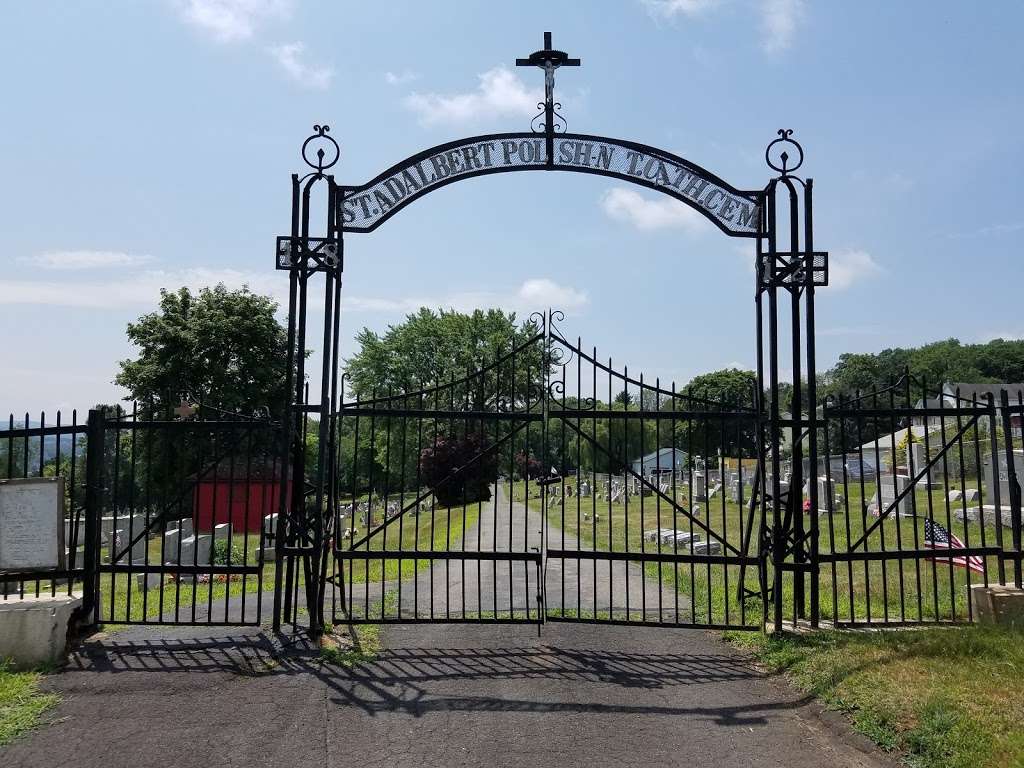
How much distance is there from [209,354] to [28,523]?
86.5 feet

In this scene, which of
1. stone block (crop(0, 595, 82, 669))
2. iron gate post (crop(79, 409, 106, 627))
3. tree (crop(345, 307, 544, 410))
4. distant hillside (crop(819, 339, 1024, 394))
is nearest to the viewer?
stone block (crop(0, 595, 82, 669))

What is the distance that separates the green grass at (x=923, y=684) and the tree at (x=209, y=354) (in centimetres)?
2732

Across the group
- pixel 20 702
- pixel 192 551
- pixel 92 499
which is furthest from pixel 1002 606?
pixel 192 551

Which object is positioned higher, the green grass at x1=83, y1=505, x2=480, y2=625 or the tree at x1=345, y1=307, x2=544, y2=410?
the tree at x1=345, y1=307, x2=544, y2=410

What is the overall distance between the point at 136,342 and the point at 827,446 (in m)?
31.6

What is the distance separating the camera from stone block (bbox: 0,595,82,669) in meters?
5.89

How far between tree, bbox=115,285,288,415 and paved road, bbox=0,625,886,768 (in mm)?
25579

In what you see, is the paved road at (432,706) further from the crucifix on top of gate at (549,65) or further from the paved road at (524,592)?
the crucifix on top of gate at (549,65)

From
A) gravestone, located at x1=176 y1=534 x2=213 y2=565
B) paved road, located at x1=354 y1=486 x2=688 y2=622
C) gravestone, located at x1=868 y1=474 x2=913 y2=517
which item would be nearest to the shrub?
paved road, located at x1=354 y1=486 x2=688 y2=622

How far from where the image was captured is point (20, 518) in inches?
249

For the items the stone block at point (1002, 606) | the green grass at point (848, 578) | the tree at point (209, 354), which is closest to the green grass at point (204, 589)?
the green grass at point (848, 578)

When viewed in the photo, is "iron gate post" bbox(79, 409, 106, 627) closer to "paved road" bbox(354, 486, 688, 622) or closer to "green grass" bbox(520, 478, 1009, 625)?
"paved road" bbox(354, 486, 688, 622)

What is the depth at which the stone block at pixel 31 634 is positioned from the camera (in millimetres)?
5891

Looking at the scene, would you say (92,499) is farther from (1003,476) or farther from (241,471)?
(241,471)
